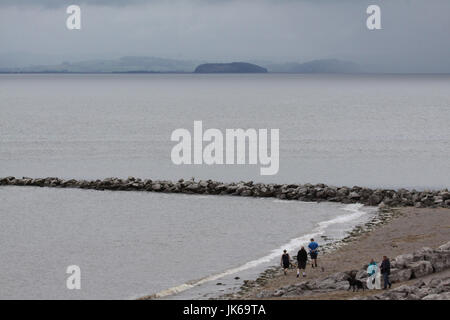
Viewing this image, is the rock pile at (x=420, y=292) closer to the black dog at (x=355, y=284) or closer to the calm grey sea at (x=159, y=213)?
the black dog at (x=355, y=284)

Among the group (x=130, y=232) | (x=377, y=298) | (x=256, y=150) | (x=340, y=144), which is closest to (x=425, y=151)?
(x=340, y=144)

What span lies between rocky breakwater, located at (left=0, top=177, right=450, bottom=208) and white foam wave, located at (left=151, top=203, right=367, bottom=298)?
1845 millimetres

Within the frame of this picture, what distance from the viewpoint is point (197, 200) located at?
53344mm

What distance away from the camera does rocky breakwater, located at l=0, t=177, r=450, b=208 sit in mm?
50125

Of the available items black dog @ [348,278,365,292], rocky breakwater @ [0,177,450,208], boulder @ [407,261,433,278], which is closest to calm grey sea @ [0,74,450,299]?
rocky breakwater @ [0,177,450,208]

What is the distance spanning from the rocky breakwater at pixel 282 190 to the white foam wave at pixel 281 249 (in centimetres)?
184

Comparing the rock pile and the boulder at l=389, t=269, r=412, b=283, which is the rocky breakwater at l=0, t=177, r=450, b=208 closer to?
the boulder at l=389, t=269, r=412, b=283

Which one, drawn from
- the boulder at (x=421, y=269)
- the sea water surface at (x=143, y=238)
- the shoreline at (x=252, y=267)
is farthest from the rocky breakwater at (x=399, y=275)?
the sea water surface at (x=143, y=238)

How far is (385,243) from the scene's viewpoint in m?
38.2

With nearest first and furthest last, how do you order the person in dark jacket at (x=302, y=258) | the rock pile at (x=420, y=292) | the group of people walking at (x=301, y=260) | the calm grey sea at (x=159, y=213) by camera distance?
the rock pile at (x=420, y=292), the person in dark jacket at (x=302, y=258), the group of people walking at (x=301, y=260), the calm grey sea at (x=159, y=213)

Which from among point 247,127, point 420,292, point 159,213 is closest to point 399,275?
point 420,292

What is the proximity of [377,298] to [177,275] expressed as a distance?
11084 millimetres

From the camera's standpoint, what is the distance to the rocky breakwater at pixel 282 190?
50.1 metres

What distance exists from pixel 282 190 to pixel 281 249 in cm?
1573
